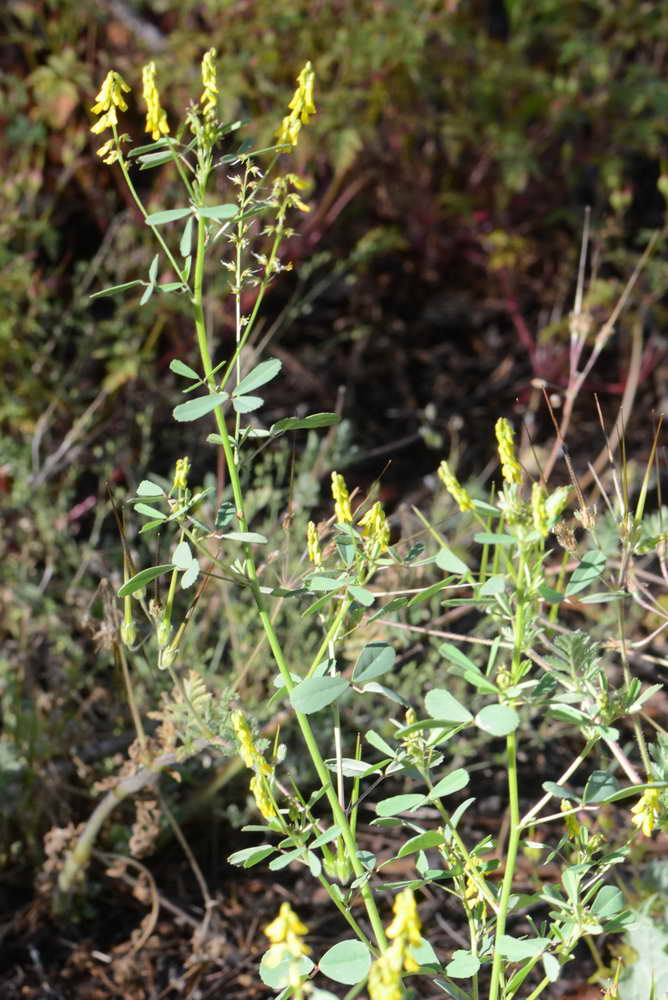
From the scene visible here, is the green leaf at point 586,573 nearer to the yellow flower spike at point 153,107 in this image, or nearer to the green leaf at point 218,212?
the green leaf at point 218,212

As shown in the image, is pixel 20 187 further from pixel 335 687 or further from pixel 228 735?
pixel 335 687

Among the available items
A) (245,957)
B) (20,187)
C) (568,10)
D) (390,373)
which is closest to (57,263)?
(20,187)

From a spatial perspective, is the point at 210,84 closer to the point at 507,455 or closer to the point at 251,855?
the point at 507,455

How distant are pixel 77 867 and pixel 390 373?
1968 mm

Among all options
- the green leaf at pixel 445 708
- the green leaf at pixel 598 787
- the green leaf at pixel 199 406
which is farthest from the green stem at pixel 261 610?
the green leaf at pixel 598 787

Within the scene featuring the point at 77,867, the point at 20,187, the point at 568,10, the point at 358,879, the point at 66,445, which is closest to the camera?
the point at 358,879

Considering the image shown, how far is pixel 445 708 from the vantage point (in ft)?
2.96

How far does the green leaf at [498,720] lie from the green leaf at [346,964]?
228 millimetres

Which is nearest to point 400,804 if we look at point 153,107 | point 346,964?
point 346,964

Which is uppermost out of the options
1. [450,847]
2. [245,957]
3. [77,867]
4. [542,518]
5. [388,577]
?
[542,518]

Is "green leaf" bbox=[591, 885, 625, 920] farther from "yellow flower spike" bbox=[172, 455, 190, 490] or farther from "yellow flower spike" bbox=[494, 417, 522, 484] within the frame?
"yellow flower spike" bbox=[172, 455, 190, 490]

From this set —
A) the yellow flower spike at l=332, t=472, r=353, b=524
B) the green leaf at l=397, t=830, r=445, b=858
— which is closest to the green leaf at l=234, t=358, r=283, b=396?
the yellow flower spike at l=332, t=472, r=353, b=524

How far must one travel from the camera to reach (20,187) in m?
2.69

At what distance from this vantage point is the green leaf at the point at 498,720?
33.1 inches
